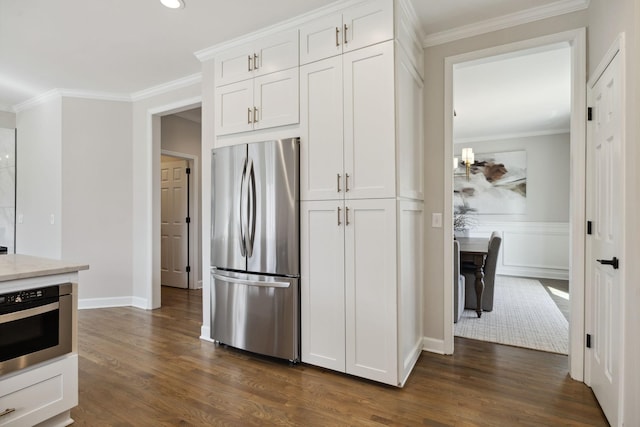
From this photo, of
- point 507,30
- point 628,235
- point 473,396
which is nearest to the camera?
point 628,235

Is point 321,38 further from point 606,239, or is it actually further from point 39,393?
point 39,393

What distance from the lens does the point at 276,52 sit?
8.92 feet

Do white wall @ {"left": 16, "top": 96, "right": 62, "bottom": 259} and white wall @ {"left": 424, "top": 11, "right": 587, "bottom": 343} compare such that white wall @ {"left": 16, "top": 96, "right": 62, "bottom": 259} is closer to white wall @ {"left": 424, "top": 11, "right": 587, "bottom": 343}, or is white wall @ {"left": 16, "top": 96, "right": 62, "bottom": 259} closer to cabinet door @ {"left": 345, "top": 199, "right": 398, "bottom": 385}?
cabinet door @ {"left": 345, "top": 199, "right": 398, "bottom": 385}

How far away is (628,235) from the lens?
1.61 m

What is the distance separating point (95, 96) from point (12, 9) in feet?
6.09

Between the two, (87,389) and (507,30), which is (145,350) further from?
(507,30)

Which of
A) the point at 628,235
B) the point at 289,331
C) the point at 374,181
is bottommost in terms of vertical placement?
the point at 289,331

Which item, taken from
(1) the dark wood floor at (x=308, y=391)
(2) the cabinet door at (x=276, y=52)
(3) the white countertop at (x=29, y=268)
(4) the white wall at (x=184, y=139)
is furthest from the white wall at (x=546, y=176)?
(3) the white countertop at (x=29, y=268)

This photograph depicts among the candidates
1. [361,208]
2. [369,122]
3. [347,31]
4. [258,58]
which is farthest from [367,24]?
[361,208]

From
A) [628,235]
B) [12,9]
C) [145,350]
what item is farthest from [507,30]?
[145,350]

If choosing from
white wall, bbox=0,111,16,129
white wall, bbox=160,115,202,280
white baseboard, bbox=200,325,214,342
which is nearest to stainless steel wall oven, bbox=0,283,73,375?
white baseboard, bbox=200,325,214,342

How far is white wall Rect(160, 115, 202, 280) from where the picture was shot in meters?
4.93

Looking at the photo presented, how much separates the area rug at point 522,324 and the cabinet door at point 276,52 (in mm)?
2964

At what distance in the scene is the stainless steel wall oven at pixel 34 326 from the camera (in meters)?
1.61
